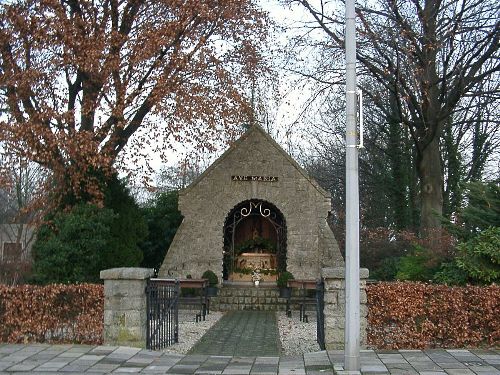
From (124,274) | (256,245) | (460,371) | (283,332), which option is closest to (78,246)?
(124,274)

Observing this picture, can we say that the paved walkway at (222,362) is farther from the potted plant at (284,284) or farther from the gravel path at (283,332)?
the potted plant at (284,284)

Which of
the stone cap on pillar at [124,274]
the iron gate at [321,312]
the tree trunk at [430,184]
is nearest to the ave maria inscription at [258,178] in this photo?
the tree trunk at [430,184]

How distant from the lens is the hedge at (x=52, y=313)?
1030 centimetres

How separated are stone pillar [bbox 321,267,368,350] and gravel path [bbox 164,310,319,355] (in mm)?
1003

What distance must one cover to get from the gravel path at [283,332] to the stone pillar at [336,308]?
1.00 metres

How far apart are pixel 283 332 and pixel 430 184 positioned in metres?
8.79

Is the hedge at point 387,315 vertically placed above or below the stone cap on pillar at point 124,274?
below

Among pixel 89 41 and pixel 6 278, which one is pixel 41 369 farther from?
pixel 6 278

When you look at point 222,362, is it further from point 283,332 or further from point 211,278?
point 211,278

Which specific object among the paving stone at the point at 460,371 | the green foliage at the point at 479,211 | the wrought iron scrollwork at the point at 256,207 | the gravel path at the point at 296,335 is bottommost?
the gravel path at the point at 296,335

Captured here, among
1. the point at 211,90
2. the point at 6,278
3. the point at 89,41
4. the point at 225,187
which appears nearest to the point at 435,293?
the point at 211,90

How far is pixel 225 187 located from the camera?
20797mm

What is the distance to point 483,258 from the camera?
35.4ft

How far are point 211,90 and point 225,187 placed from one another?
19.7 ft
